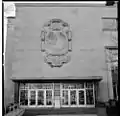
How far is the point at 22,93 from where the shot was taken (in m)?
3.65

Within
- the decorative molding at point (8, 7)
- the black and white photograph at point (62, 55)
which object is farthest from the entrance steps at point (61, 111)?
the decorative molding at point (8, 7)

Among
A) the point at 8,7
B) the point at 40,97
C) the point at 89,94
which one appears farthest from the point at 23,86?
the point at 8,7

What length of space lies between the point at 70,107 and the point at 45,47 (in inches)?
48.5

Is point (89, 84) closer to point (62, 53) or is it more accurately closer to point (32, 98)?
point (62, 53)

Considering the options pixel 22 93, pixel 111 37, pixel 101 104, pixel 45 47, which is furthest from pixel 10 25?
pixel 101 104

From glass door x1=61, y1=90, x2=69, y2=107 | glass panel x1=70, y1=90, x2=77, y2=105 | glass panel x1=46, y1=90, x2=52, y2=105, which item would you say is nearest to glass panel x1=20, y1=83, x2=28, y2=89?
glass panel x1=46, y1=90, x2=52, y2=105

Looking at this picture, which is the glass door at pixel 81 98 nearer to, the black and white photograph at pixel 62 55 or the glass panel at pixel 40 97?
the black and white photograph at pixel 62 55

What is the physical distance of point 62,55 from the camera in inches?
146

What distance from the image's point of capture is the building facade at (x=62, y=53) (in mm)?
3602

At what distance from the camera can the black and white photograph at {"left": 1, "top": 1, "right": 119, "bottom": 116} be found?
359 centimetres

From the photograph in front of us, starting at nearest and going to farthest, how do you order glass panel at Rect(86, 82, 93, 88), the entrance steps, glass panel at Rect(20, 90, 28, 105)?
Result: the entrance steps < glass panel at Rect(20, 90, 28, 105) < glass panel at Rect(86, 82, 93, 88)

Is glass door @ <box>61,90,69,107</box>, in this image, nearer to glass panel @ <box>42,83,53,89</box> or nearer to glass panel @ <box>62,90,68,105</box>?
glass panel @ <box>62,90,68,105</box>

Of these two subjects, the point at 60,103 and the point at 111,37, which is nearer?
the point at 60,103

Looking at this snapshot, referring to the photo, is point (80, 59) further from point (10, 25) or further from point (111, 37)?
point (10, 25)
